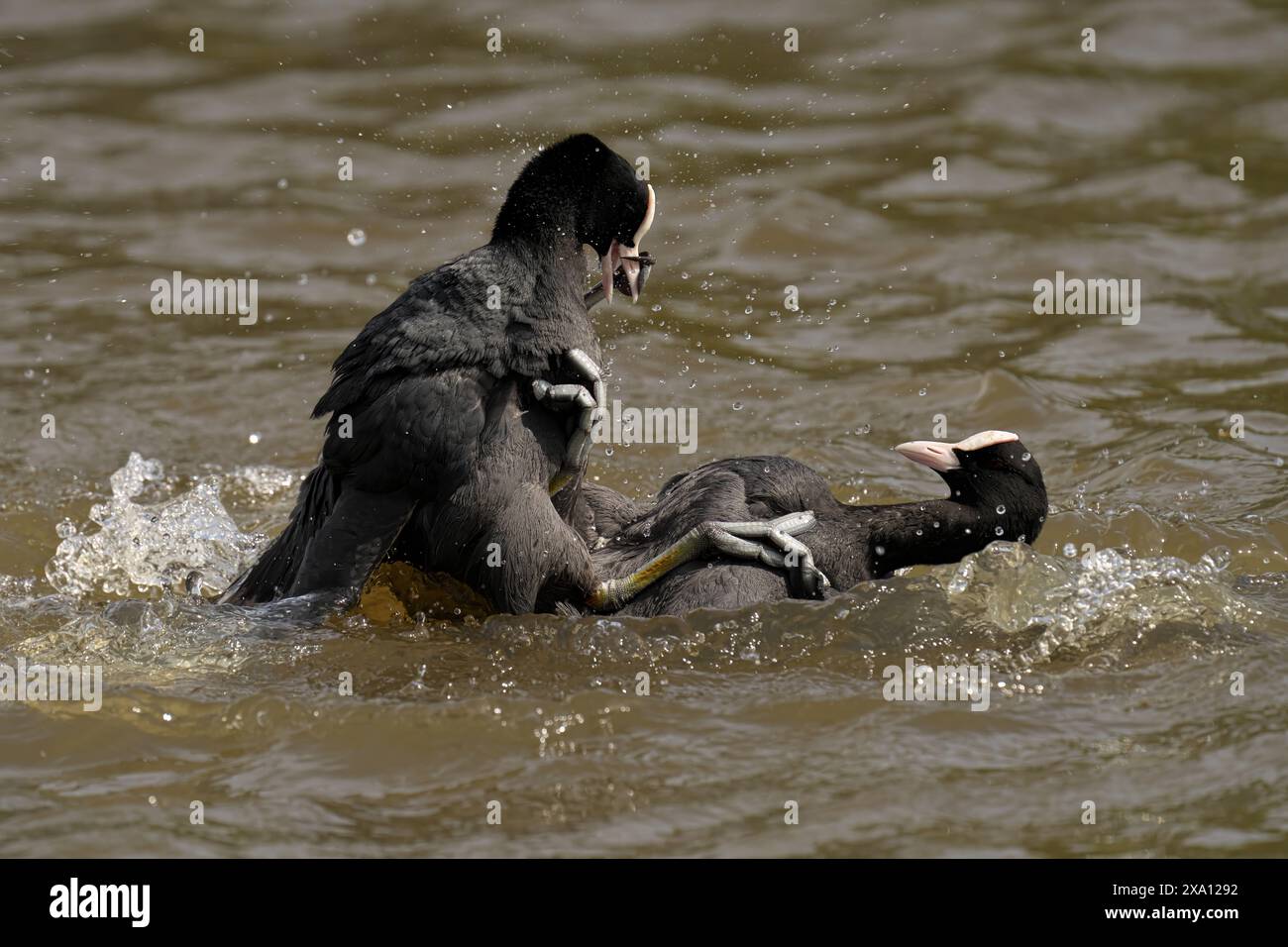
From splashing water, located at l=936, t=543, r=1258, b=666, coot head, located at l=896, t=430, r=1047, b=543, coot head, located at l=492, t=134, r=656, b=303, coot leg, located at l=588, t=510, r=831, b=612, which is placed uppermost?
coot head, located at l=492, t=134, r=656, b=303

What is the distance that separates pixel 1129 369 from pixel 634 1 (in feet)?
17.0

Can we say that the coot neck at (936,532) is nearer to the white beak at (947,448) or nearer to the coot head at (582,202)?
the white beak at (947,448)

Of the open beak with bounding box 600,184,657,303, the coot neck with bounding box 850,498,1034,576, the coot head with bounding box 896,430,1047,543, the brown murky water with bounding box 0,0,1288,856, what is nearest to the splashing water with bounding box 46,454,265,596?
the brown murky water with bounding box 0,0,1288,856

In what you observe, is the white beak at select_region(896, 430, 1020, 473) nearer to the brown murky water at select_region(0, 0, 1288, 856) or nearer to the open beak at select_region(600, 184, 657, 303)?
the brown murky water at select_region(0, 0, 1288, 856)

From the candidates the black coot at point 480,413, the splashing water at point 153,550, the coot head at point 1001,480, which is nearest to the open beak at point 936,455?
the coot head at point 1001,480

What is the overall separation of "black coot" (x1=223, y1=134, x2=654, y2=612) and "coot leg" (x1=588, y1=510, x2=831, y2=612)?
20cm

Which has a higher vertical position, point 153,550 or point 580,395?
point 580,395

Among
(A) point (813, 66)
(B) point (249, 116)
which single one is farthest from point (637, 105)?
(B) point (249, 116)

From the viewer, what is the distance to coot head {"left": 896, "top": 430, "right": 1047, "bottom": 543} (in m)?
5.65

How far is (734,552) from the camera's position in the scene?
5.39m

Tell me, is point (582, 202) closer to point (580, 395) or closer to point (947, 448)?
point (580, 395)

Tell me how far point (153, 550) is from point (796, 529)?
8.48ft

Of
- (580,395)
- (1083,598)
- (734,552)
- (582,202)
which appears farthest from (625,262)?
(1083,598)

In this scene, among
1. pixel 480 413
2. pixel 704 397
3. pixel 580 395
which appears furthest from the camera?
pixel 704 397
